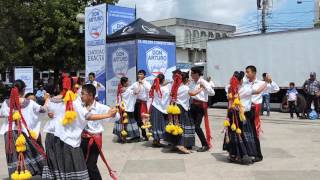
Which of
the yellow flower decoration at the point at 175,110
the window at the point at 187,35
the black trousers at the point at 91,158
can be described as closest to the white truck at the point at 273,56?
the yellow flower decoration at the point at 175,110

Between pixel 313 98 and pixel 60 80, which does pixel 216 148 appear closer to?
pixel 60 80

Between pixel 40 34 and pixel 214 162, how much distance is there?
24.2 m

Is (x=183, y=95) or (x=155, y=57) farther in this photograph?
(x=155, y=57)

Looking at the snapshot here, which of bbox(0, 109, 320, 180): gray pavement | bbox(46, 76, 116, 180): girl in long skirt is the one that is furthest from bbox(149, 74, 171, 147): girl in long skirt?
bbox(46, 76, 116, 180): girl in long skirt

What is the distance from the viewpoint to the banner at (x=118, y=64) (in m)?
15.4

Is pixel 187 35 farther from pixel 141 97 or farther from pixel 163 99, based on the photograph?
pixel 163 99

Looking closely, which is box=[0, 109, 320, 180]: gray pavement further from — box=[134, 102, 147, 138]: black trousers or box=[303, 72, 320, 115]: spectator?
box=[303, 72, 320, 115]: spectator

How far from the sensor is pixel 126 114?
11.6 meters

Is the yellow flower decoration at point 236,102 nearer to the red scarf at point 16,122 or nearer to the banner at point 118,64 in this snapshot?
the red scarf at point 16,122

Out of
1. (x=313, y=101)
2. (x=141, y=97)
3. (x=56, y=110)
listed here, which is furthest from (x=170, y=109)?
(x=313, y=101)

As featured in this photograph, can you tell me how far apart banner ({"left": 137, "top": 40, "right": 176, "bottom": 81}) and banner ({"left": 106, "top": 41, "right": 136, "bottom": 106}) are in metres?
0.23

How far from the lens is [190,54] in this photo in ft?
213

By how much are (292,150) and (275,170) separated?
219 cm

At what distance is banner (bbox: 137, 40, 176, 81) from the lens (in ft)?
49.9
